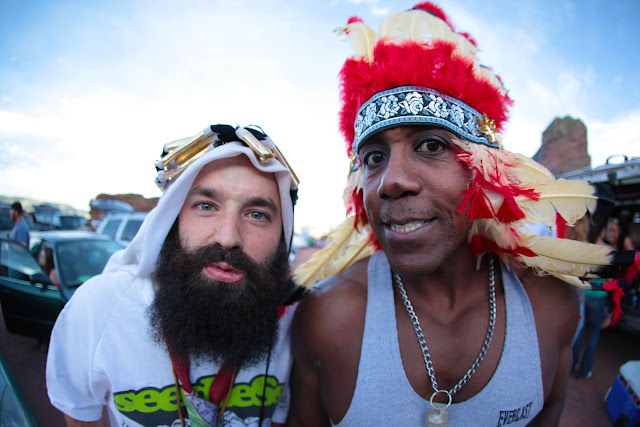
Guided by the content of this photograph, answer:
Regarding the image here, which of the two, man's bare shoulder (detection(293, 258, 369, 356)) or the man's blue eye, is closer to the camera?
man's bare shoulder (detection(293, 258, 369, 356))

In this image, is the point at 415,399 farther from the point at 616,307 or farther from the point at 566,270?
the point at 616,307

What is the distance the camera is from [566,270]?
1.49 m

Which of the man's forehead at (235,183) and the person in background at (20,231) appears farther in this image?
the person in background at (20,231)

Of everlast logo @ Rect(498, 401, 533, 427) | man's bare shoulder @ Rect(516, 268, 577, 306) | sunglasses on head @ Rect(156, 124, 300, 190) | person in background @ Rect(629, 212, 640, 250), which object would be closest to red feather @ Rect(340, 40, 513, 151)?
sunglasses on head @ Rect(156, 124, 300, 190)

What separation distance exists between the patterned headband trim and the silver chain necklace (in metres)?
0.73

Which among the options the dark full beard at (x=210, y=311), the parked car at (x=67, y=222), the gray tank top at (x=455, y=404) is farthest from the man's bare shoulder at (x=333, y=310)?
the parked car at (x=67, y=222)

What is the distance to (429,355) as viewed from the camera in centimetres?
147

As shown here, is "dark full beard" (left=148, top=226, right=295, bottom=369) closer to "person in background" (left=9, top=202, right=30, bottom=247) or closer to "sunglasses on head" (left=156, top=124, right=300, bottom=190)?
"sunglasses on head" (left=156, top=124, right=300, bottom=190)

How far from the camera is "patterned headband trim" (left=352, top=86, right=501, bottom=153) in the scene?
1.39m

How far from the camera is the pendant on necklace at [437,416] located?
1.35 metres

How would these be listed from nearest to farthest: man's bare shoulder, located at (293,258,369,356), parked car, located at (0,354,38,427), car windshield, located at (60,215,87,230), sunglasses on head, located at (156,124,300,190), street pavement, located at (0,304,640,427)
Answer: man's bare shoulder, located at (293,258,369,356)
parked car, located at (0,354,38,427)
sunglasses on head, located at (156,124,300,190)
street pavement, located at (0,304,640,427)
car windshield, located at (60,215,87,230)

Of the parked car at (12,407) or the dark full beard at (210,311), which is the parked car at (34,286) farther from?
the dark full beard at (210,311)

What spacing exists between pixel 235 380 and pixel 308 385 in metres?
0.39

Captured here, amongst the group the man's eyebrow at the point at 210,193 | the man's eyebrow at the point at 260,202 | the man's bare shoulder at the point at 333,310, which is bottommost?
the man's bare shoulder at the point at 333,310
